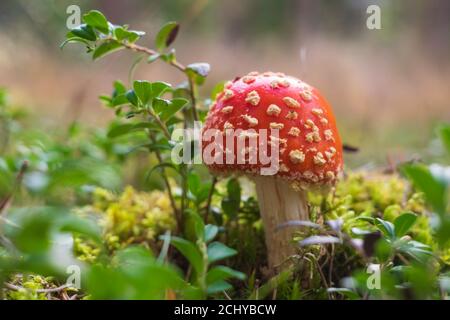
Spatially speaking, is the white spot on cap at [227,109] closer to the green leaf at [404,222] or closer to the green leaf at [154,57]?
the green leaf at [154,57]

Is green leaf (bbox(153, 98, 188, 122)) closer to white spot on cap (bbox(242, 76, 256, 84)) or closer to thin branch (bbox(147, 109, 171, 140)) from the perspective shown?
thin branch (bbox(147, 109, 171, 140))

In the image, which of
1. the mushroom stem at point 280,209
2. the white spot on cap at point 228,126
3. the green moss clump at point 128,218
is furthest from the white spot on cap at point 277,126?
the green moss clump at point 128,218

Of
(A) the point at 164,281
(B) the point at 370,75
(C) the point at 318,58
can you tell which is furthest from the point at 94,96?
(A) the point at 164,281

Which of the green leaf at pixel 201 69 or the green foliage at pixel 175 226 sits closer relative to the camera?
the green foliage at pixel 175 226

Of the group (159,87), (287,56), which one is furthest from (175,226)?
(287,56)

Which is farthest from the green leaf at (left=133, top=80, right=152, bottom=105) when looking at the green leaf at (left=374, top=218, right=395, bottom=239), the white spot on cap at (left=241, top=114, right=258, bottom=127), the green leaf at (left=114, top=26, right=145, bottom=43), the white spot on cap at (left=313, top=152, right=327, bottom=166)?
the green leaf at (left=374, top=218, right=395, bottom=239)

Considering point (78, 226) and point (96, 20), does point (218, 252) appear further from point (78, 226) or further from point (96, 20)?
point (96, 20)

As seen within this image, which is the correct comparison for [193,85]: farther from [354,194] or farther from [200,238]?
[354,194]
